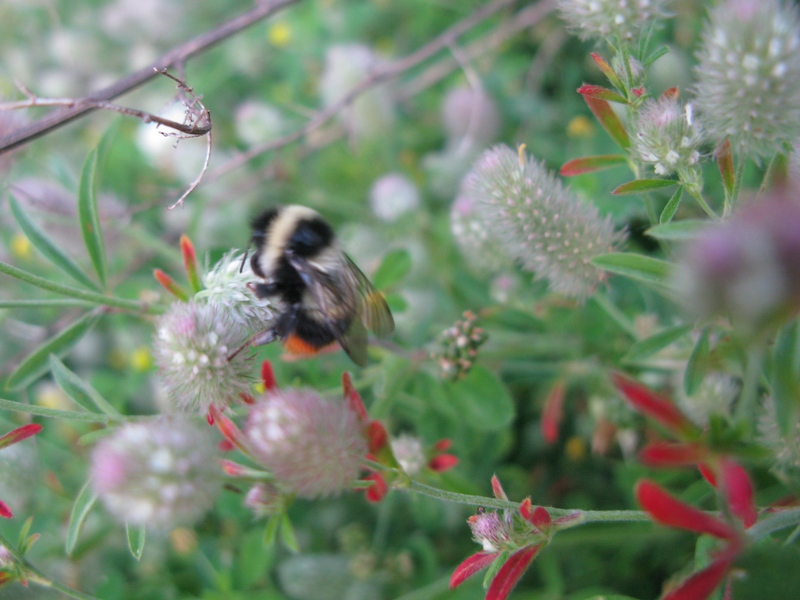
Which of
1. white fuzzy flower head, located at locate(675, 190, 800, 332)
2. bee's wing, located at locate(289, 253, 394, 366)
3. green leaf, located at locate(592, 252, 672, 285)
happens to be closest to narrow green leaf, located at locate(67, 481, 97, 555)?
bee's wing, located at locate(289, 253, 394, 366)

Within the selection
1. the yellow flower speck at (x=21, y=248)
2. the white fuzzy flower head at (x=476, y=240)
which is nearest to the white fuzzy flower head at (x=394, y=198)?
the white fuzzy flower head at (x=476, y=240)

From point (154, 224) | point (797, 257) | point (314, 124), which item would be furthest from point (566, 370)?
point (154, 224)

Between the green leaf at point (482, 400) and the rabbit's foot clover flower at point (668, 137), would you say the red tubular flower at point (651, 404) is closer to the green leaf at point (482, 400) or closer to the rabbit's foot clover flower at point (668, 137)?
the rabbit's foot clover flower at point (668, 137)

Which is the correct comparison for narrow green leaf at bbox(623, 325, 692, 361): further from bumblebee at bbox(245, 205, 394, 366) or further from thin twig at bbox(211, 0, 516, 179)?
thin twig at bbox(211, 0, 516, 179)

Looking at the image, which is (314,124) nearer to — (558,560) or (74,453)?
(74,453)

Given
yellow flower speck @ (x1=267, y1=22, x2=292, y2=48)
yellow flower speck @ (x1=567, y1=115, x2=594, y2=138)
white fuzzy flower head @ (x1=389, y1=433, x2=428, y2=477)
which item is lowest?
white fuzzy flower head @ (x1=389, y1=433, x2=428, y2=477)

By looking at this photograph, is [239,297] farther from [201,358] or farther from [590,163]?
[590,163]

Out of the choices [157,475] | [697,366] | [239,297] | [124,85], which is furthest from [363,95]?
[157,475]
